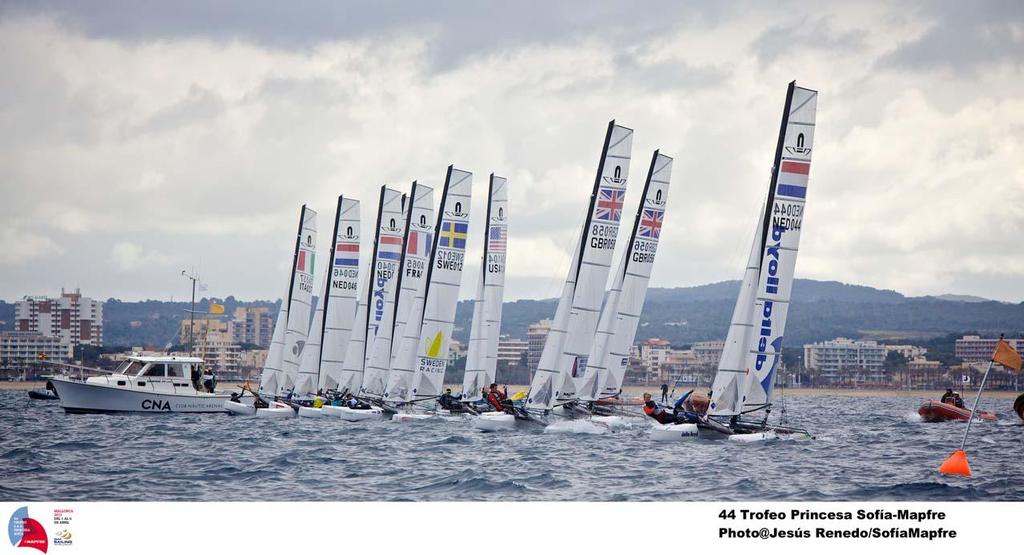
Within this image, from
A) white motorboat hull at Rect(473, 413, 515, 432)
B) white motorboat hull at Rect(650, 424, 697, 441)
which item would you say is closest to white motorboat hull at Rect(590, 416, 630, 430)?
white motorboat hull at Rect(473, 413, 515, 432)

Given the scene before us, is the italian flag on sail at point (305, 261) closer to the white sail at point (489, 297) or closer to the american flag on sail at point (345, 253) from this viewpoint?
the american flag on sail at point (345, 253)

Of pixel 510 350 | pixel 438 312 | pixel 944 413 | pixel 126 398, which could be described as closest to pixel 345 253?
pixel 438 312

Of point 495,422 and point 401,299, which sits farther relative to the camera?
point 401,299

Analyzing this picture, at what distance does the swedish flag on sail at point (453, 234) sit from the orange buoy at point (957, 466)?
18.8 metres

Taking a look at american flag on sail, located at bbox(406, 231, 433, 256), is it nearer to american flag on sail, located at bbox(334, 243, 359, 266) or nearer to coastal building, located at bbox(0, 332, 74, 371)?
american flag on sail, located at bbox(334, 243, 359, 266)

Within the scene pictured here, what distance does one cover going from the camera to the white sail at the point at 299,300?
40906 millimetres

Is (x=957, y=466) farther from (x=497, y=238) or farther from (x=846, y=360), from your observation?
(x=846, y=360)

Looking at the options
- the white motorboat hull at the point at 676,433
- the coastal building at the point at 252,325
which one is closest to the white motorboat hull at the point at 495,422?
the white motorboat hull at the point at 676,433

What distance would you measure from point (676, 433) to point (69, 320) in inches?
1593

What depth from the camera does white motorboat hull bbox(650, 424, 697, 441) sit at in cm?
2597

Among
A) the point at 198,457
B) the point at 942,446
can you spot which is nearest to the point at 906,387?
the point at 942,446

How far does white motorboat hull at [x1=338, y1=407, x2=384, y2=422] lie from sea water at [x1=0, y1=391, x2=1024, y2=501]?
13.1 feet

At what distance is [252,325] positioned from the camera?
154125 millimetres
